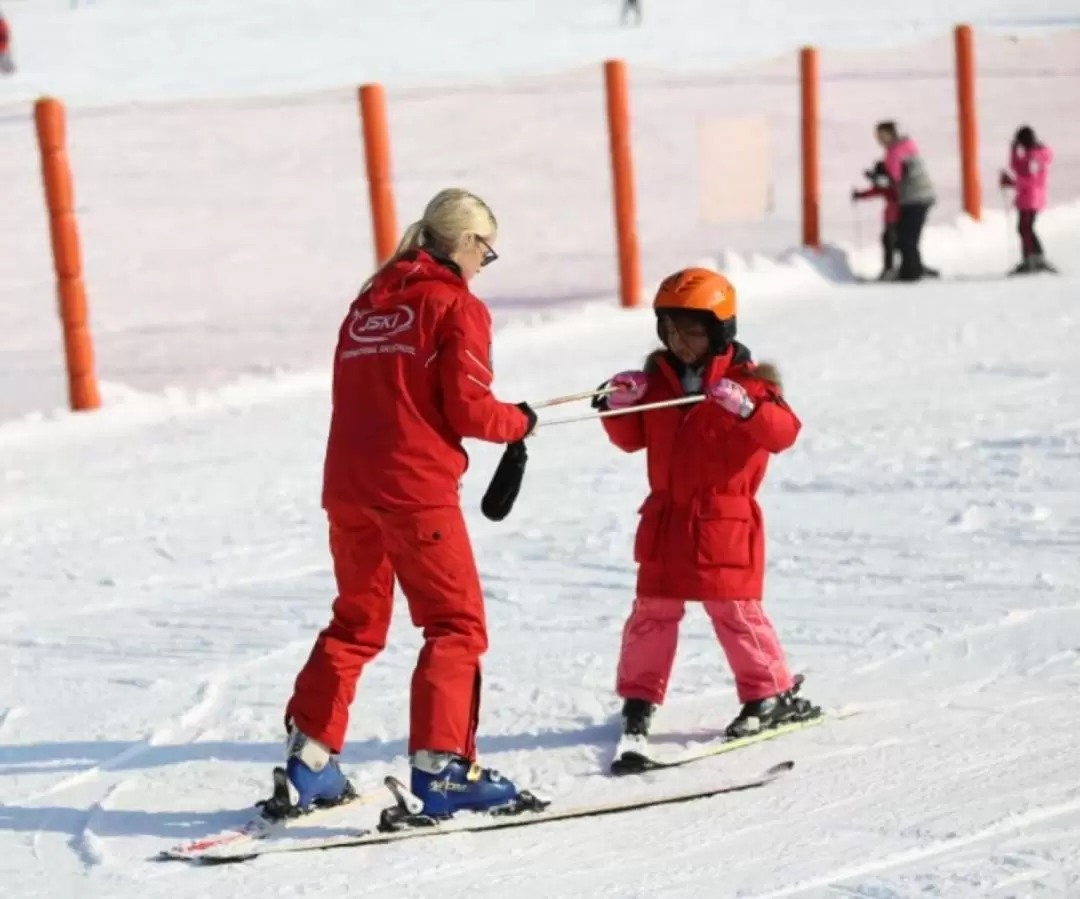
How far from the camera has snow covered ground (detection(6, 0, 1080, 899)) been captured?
14.9 feet

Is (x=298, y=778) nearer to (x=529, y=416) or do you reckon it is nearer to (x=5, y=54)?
(x=529, y=416)

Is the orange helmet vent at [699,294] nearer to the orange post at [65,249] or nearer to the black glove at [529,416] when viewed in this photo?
the black glove at [529,416]

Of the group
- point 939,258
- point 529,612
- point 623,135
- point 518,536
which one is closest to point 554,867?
point 529,612

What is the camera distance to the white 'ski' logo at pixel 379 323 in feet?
15.1

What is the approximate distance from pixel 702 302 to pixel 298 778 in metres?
1.47

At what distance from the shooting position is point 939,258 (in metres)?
15.4

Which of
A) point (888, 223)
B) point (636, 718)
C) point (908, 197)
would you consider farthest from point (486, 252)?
point (888, 223)

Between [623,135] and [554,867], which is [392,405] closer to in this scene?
[554,867]

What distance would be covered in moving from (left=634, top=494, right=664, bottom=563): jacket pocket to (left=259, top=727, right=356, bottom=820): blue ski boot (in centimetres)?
95

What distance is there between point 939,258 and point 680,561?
10670mm

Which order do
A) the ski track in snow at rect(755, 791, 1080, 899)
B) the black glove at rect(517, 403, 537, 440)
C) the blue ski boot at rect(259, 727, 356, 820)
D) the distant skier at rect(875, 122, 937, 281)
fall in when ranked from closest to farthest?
the ski track in snow at rect(755, 791, 1080, 899)
the black glove at rect(517, 403, 537, 440)
the blue ski boot at rect(259, 727, 356, 820)
the distant skier at rect(875, 122, 937, 281)

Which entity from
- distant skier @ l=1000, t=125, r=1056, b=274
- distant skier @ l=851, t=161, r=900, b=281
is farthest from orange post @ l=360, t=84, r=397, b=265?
distant skier @ l=1000, t=125, r=1056, b=274

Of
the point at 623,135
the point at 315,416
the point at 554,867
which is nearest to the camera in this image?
the point at 554,867

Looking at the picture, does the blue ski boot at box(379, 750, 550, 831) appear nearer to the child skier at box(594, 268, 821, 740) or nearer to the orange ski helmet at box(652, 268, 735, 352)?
the child skier at box(594, 268, 821, 740)
